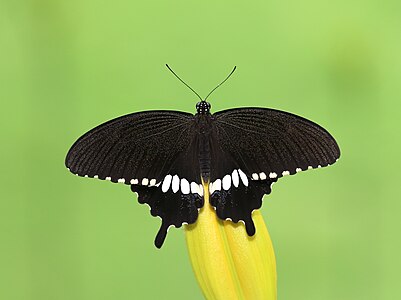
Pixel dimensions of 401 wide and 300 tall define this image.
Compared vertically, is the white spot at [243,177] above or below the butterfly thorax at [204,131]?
below

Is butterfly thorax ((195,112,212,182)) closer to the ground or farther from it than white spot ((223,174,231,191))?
farther from it

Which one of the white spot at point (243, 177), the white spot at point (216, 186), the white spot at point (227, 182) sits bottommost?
the white spot at point (216, 186)

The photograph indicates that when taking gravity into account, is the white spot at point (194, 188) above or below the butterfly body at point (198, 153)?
below

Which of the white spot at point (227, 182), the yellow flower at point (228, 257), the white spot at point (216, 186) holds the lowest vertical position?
the yellow flower at point (228, 257)

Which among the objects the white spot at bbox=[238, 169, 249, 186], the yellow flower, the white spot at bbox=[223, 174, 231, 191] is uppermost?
the white spot at bbox=[238, 169, 249, 186]
